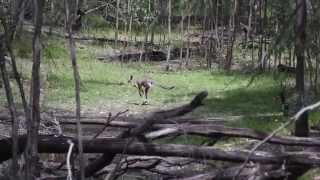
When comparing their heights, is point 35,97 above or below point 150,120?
above

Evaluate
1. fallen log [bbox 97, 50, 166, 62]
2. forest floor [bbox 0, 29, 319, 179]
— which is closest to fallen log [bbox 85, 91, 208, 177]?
forest floor [bbox 0, 29, 319, 179]

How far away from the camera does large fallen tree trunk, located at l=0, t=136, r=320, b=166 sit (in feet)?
15.9

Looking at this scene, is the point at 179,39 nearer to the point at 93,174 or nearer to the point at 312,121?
the point at 312,121

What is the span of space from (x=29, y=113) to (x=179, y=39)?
21.6 m

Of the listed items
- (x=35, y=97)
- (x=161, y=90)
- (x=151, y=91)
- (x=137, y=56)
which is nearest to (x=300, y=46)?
(x=35, y=97)

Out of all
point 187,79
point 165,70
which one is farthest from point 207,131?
point 165,70

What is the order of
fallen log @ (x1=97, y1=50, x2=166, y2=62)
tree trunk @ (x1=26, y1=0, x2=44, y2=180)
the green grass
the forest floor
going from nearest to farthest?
tree trunk @ (x1=26, y1=0, x2=44, y2=180) → the forest floor → the green grass → fallen log @ (x1=97, y1=50, x2=166, y2=62)

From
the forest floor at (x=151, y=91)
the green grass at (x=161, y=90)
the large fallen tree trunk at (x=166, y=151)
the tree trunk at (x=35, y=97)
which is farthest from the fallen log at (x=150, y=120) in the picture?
the green grass at (x=161, y=90)

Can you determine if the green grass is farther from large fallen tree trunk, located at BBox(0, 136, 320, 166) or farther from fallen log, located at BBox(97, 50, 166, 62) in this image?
large fallen tree trunk, located at BBox(0, 136, 320, 166)

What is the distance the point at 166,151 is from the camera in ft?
16.5

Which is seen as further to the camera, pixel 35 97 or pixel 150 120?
pixel 150 120

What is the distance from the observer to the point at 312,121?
8930mm

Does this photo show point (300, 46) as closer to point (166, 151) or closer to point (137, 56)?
point (166, 151)

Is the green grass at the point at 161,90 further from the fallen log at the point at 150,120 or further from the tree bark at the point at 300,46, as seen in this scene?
the fallen log at the point at 150,120
